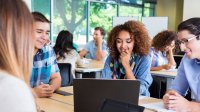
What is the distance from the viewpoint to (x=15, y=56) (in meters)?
0.89

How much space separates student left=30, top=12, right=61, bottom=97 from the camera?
2422mm

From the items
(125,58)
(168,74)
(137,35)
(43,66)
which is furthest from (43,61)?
(168,74)

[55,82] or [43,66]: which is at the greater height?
[43,66]

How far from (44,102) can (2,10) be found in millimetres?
1280

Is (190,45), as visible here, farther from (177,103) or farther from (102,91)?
(102,91)

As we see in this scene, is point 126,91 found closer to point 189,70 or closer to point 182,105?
point 182,105

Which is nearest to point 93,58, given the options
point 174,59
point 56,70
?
point 174,59

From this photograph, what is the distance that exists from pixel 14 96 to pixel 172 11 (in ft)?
35.3

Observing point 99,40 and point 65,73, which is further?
point 99,40

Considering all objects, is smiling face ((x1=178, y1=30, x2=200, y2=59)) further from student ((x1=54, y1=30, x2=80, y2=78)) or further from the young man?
the young man

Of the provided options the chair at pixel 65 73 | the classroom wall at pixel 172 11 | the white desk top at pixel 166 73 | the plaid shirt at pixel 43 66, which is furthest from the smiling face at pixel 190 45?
the classroom wall at pixel 172 11

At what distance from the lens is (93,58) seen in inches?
226

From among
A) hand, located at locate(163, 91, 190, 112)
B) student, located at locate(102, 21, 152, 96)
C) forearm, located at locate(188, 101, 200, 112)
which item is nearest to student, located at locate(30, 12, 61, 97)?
student, located at locate(102, 21, 152, 96)

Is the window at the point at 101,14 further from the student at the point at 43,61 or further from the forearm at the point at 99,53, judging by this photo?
the student at the point at 43,61
